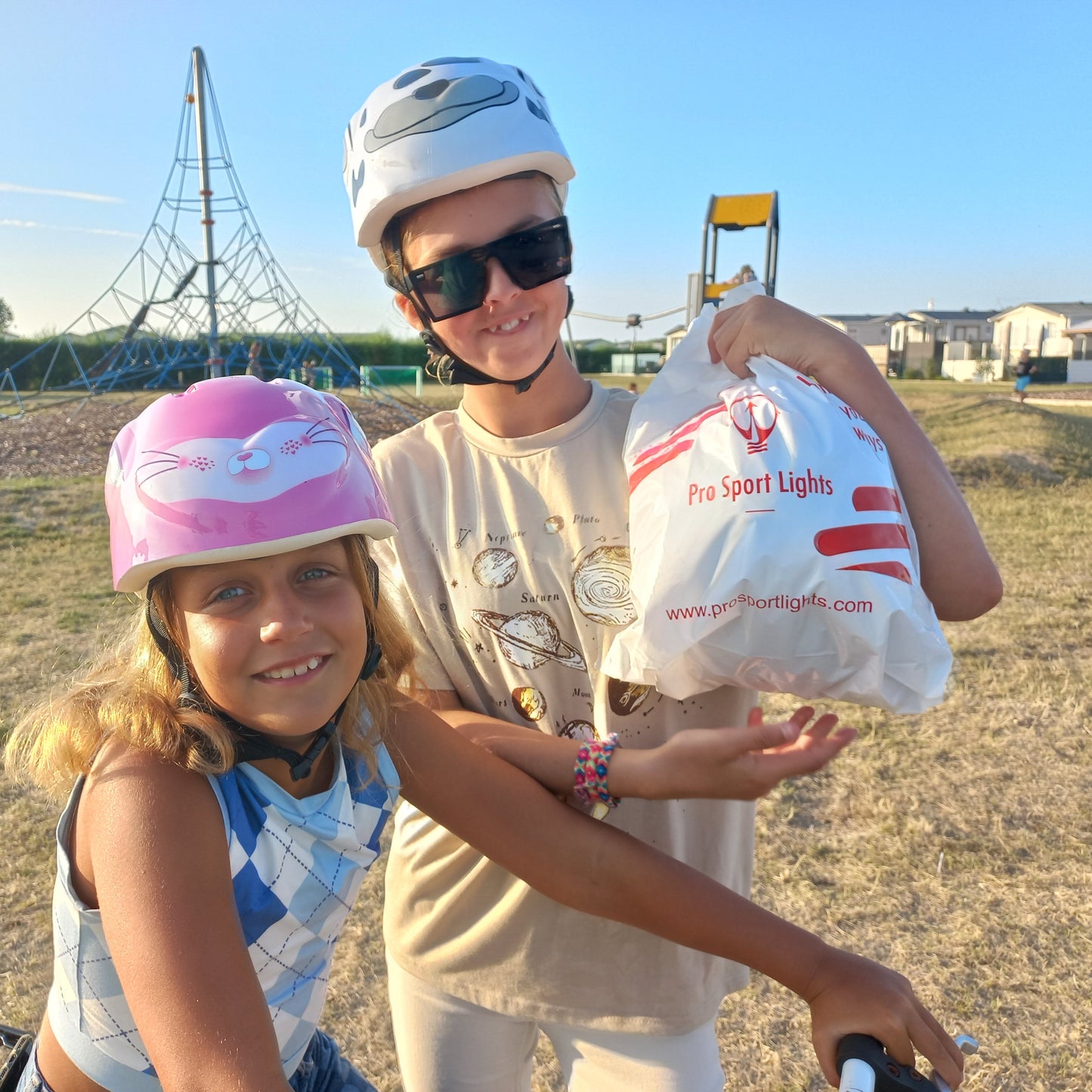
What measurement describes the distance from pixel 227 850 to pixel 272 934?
0.70ft

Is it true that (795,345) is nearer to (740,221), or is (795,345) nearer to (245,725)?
(245,725)

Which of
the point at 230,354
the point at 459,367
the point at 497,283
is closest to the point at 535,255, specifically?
the point at 497,283

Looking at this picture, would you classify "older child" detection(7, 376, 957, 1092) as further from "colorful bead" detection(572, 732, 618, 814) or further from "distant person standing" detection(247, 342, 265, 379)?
"distant person standing" detection(247, 342, 265, 379)

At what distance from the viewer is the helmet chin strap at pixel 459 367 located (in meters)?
1.77

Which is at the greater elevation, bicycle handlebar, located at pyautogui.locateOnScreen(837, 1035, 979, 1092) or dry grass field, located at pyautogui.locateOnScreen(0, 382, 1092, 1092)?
bicycle handlebar, located at pyautogui.locateOnScreen(837, 1035, 979, 1092)

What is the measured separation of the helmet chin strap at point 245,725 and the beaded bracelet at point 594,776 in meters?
0.41

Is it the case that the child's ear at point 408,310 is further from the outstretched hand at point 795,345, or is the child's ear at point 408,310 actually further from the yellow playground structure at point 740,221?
the yellow playground structure at point 740,221

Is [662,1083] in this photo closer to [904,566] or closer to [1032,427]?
[904,566]

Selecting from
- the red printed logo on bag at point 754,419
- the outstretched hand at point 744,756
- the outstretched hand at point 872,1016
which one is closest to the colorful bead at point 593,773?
the outstretched hand at point 744,756

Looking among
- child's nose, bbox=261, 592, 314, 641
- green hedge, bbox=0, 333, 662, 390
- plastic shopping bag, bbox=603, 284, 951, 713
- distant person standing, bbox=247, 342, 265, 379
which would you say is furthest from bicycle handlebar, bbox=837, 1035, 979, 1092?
distant person standing, bbox=247, 342, 265, 379

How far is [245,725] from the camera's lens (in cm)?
151

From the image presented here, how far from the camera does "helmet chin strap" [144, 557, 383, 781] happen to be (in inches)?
58.7

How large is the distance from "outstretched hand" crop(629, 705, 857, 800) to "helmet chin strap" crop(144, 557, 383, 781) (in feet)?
1.79

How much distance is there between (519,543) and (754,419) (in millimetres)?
487
